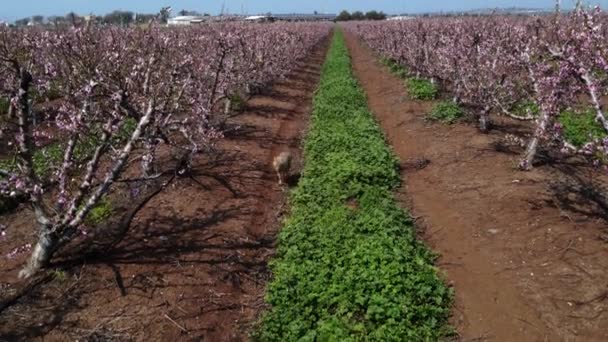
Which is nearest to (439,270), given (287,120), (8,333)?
(8,333)

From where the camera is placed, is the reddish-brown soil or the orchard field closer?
the reddish-brown soil

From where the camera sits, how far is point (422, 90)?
19.3 meters

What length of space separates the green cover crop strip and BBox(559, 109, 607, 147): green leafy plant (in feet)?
15.0

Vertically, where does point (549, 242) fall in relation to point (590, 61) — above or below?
below

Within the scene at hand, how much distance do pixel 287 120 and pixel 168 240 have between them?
971cm

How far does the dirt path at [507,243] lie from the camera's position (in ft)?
21.6

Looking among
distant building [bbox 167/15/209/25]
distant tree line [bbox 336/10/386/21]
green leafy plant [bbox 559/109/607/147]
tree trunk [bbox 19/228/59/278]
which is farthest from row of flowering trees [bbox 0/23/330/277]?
distant tree line [bbox 336/10/386/21]

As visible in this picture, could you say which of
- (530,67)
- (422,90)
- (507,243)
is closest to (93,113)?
(507,243)

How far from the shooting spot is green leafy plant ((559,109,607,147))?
1291 centimetres

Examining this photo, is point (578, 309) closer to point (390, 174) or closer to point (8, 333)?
point (390, 174)

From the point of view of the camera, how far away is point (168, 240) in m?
8.31

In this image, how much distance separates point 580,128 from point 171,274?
11366 mm

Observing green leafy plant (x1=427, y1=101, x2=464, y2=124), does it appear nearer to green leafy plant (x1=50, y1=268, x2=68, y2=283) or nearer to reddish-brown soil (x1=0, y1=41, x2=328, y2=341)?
reddish-brown soil (x1=0, y1=41, x2=328, y2=341)

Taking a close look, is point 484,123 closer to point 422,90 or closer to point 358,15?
point 422,90
